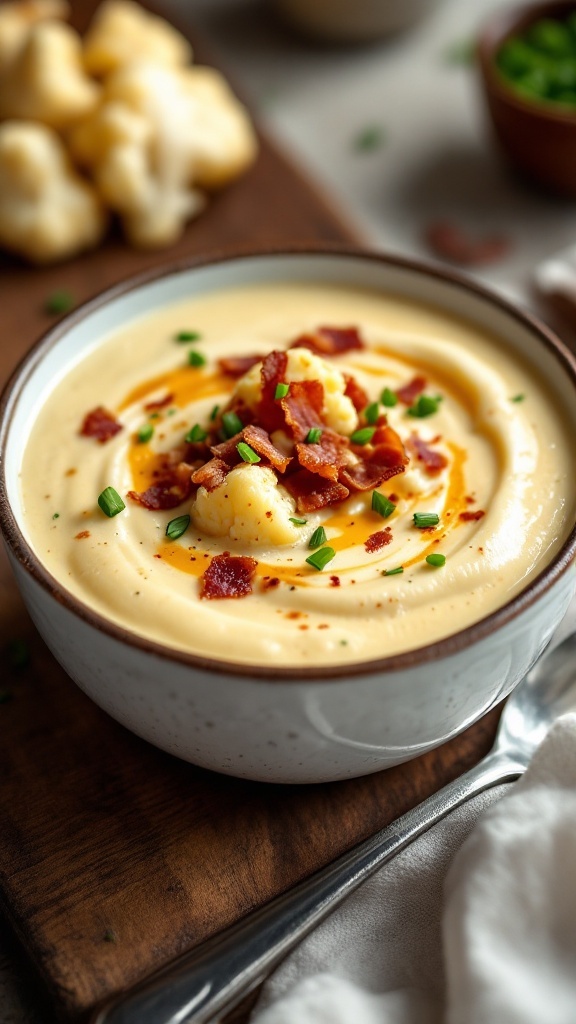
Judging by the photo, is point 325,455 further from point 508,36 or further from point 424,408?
point 508,36

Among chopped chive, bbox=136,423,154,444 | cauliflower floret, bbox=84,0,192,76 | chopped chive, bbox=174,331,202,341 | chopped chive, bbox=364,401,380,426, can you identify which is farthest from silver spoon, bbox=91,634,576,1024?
cauliflower floret, bbox=84,0,192,76

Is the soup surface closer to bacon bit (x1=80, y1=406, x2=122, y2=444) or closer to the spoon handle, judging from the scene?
bacon bit (x1=80, y1=406, x2=122, y2=444)

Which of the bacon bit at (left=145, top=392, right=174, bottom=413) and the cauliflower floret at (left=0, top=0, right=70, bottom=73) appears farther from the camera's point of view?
the cauliflower floret at (left=0, top=0, right=70, bottom=73)

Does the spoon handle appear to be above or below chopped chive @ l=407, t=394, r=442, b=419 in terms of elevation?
below

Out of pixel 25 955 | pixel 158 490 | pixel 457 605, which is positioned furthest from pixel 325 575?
pixel 25 955

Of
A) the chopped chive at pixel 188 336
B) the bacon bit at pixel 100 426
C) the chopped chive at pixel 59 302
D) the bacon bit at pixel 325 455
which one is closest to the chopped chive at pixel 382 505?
the bacon bit at pixel 325 455

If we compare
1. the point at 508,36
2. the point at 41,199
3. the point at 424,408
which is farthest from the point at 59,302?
the point at 508,36

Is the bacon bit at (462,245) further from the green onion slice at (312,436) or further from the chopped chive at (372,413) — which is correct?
the green onion slice at (312,436)
